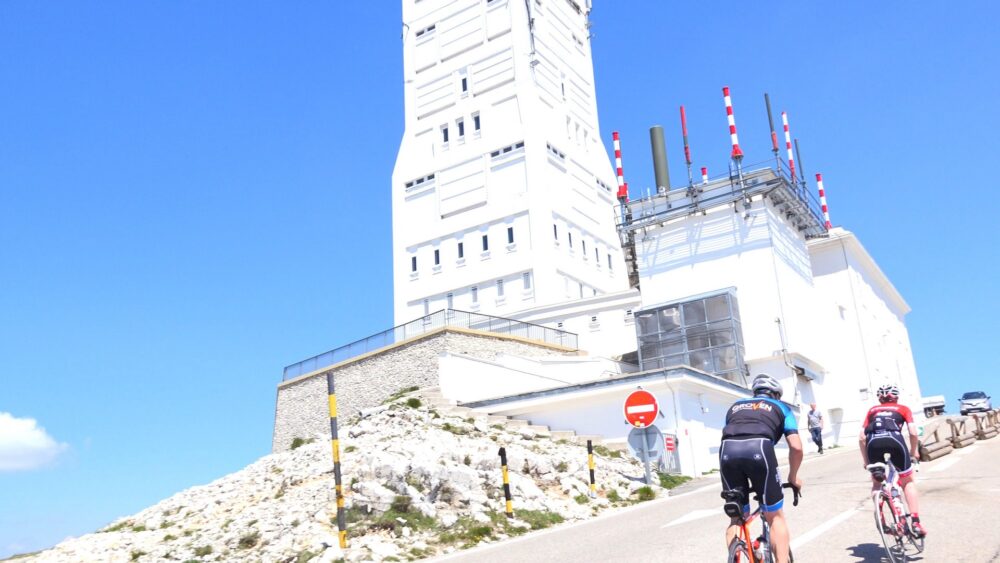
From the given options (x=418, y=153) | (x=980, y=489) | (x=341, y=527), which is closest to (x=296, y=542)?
(x=341, y=527)

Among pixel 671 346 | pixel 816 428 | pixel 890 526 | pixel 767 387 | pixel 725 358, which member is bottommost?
pixel 890 526

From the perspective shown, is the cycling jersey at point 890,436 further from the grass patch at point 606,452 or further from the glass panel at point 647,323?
the glass panel at point 647,323

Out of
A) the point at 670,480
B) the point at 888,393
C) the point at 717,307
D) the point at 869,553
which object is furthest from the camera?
the point at 717,307

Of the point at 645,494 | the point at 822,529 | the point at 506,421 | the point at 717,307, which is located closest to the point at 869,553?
the point at 822,529

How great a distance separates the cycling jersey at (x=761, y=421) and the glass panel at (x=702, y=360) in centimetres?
3115

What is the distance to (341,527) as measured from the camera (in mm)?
13469

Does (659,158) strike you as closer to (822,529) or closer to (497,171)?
(497,171)

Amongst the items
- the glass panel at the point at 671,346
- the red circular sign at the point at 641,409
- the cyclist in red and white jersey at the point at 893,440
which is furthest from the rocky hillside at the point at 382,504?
the glass panel at the point at 671,346

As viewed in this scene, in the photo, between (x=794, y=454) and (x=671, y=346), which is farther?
(x=671, y=346)

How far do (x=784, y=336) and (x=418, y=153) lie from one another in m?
32.6

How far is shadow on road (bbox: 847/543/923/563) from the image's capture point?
26.7 feet

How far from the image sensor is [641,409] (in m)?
19.6

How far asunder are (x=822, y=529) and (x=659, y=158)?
5405 cm

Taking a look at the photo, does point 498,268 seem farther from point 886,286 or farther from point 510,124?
point 886,286
